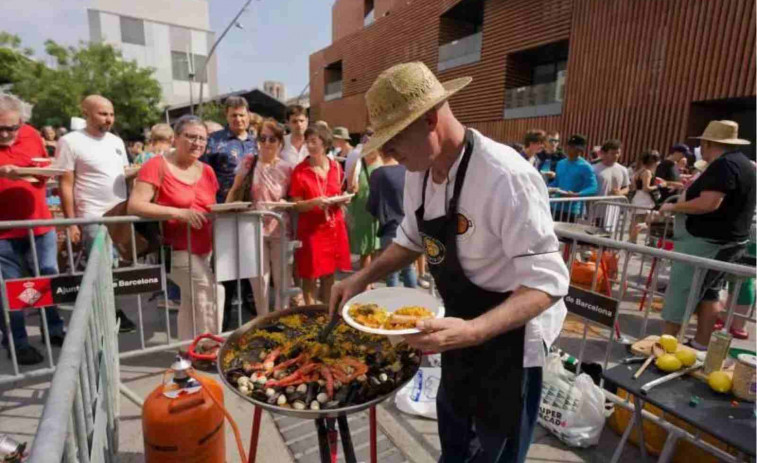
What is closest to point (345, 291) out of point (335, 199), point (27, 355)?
point (335, 199)

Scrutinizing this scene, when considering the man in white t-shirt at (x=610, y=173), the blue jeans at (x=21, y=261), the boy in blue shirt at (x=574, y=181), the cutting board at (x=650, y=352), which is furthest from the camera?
the man in white t-shirt at (x=610, y=173)

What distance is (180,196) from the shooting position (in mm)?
3260

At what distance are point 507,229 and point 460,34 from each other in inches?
932

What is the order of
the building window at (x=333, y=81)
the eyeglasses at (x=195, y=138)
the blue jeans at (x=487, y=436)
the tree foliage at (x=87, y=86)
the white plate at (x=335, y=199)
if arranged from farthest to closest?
the building window at (x=333, y=81), the tree foliage at (x=87, y=86), the white plate at (x=335, y=199), the eyeglasses at (x=195, y=138), the blue jeans at (x=487, y=436)

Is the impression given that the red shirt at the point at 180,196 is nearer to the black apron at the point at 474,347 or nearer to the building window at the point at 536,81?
the black apron at the point at 474,347

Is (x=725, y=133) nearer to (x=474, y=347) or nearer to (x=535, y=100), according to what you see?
(x=474, y=347)

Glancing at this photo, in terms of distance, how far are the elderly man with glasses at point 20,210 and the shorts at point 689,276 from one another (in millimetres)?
5212

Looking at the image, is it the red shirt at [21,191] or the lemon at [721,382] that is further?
the red shirt at [21,191]

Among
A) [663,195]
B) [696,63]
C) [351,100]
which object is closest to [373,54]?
[351,100]

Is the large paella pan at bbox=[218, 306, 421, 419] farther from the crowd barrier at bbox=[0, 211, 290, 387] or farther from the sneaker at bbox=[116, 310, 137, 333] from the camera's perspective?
the sneaker at bbox=[116, 310, 137, 333]

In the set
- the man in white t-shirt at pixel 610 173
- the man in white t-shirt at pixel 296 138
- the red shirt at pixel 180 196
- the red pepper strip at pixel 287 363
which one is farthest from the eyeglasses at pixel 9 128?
the man in white t-shirt at pixel 610 173

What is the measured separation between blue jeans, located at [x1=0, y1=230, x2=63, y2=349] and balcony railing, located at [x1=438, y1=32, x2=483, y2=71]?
1904 cm

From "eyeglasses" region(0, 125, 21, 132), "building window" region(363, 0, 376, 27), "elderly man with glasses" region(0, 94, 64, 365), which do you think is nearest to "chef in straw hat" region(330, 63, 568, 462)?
"elderly man with glasses" region(0, 94, 64, 365)

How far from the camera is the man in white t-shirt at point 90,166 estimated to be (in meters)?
3.74
